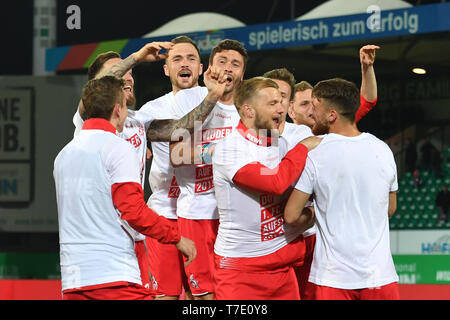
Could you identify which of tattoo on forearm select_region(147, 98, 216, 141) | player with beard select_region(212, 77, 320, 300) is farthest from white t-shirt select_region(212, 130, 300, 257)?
tattoo on forearm select_region(147, 98, 216, 141)

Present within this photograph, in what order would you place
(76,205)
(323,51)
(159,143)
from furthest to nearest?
(323,51), (159,143), (76,205)

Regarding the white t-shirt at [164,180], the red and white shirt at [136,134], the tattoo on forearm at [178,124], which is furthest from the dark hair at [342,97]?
the white t-shirt at [164,180]

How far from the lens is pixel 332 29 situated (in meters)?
8.13

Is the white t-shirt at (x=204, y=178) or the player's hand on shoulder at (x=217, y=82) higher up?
the player's hand on shoulder at (x=217, y=82)

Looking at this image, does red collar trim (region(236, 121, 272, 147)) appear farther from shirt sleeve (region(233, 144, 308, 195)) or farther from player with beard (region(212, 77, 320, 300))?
shirt sleeve (region(233, 144, 308, 195))

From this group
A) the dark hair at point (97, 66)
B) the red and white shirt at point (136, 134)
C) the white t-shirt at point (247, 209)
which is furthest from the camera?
the dark hair at point (97, 66)

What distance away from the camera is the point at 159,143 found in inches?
183

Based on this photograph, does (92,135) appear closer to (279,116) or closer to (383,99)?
(279,116)

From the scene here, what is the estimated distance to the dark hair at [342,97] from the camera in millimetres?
3307

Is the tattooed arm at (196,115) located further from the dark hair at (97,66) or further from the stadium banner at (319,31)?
the stadium banner at (319,31)

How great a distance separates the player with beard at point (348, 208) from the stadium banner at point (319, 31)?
15.5 ft

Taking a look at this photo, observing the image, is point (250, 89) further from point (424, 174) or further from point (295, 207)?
point (424, 174)

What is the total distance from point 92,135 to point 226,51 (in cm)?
139

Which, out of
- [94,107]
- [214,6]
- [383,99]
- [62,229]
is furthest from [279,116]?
[214,6]
